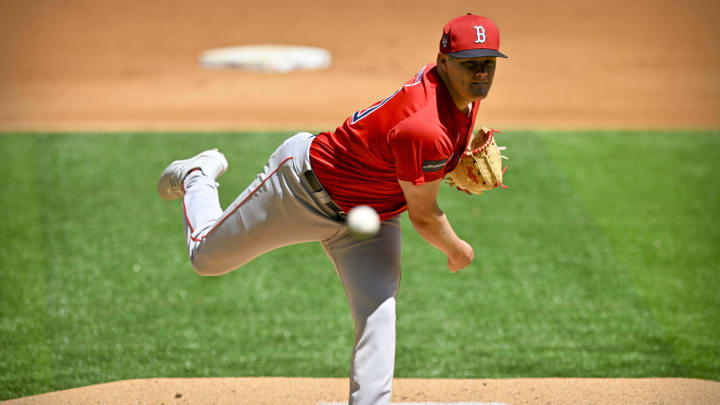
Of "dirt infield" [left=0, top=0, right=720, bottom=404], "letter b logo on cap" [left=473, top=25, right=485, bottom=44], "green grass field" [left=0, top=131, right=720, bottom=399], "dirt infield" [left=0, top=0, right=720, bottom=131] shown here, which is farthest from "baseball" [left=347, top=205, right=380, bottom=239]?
"dirt infield" [left=0, top=0, right=720, bottom=131]

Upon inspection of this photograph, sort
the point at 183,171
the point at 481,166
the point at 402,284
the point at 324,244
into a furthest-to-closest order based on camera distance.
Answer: the point at 402,284 → the point at 183,171 → the point at 324,244 → the point at 481,166

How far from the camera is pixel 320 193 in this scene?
341 cm

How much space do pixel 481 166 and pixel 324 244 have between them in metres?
0.76

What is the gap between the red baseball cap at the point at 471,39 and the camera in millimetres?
3113

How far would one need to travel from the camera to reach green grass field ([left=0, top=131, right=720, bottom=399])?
5066mm

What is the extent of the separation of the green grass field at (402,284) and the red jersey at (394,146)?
6.09 ft

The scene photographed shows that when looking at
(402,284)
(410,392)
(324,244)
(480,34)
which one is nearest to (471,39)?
(480,34)

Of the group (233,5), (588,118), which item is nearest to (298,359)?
(588,118)

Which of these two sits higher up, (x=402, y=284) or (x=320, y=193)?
(x=320, y=193)

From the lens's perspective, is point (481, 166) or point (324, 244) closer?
point (481, 166)

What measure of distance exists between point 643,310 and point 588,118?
159 inches

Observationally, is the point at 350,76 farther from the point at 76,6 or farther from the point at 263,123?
the point at 76,6

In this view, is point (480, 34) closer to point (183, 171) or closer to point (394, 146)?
point (394, 146)

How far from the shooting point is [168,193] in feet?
13.7
